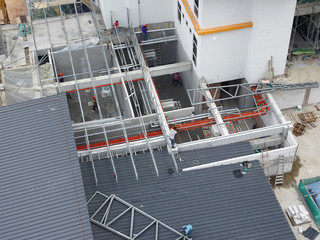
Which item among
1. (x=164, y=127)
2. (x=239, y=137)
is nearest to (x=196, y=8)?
(x=164, y=127)

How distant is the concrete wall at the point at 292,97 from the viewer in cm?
3919

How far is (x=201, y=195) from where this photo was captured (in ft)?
100

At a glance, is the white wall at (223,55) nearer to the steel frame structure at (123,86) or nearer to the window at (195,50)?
the window at (195,50)

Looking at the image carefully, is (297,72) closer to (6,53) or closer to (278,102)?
(278,102)

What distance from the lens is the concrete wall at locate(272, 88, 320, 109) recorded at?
39188 millimetres

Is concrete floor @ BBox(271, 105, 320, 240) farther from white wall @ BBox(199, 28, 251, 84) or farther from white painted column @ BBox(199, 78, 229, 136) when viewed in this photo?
white wall @ BBox(199, 28, 251, 84)

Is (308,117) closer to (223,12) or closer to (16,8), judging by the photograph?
(223,12)

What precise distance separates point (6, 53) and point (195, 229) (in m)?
25.1

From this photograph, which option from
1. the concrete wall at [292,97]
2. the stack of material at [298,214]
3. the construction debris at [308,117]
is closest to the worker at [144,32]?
the concrete wall at [292,97]

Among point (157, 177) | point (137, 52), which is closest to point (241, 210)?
point (157, 177)

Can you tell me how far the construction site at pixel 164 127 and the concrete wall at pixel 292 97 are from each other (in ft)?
0.46

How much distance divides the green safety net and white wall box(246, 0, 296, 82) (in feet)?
31.6

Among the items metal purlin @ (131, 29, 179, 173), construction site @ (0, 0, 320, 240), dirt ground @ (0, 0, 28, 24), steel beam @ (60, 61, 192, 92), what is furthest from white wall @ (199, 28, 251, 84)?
dirt ground @ (0, 0, 28, 24)

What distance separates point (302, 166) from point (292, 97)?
6.52m
